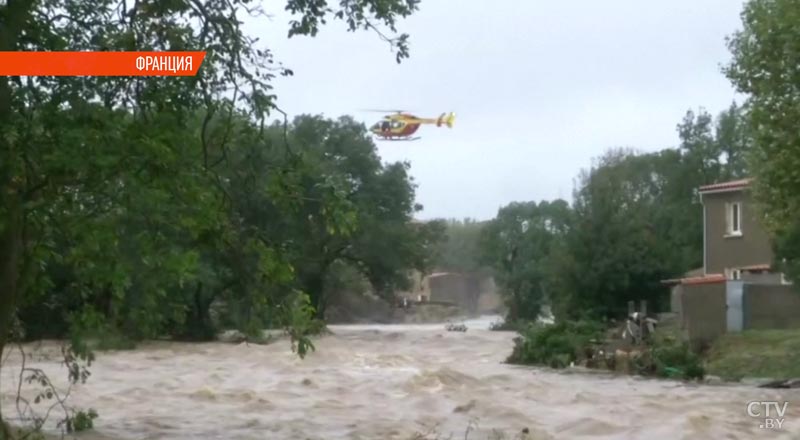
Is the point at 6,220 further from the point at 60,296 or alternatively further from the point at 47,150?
the point at 60,296

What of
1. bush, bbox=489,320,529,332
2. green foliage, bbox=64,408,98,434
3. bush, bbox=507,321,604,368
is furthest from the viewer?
bush, bbox=489,320,529,332

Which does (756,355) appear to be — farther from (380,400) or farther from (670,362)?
(380,400)

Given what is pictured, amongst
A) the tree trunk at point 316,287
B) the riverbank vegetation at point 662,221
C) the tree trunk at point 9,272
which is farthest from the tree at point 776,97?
the tree trunk at point 316,287

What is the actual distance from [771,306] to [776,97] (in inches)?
666

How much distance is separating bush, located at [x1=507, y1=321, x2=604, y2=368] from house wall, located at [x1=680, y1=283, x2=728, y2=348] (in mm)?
2625

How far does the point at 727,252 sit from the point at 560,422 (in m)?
34.0

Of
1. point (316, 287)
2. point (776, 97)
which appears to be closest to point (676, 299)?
Result: point (776, 97)

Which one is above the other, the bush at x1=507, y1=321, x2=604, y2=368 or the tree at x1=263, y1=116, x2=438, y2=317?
the tree at x1=263, y1=116, x2=438, y2=317

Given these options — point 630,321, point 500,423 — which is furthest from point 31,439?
point 630,321

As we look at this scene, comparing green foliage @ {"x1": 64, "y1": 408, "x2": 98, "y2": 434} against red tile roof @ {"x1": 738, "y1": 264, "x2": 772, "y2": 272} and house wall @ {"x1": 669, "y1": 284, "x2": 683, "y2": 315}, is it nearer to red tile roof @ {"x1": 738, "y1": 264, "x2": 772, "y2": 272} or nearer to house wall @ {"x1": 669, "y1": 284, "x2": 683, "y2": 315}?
house wall @ {"x1": 669, "y1": 284, "x2": 683, "y2": 315}

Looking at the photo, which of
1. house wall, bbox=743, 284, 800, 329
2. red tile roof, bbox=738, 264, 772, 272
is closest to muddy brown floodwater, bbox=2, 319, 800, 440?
house wall, bbox=743, 284, 800, 329

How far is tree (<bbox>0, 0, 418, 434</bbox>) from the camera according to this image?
12.9 metres

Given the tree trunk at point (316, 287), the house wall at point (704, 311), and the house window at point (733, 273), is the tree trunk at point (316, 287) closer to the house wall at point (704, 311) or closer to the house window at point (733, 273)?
the house window at point (733, 273)

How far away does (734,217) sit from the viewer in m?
56.4
